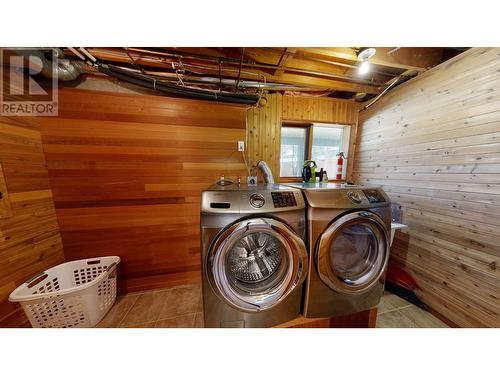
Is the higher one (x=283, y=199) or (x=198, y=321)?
(x=283, y=199)

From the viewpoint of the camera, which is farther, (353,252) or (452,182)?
(452,182)

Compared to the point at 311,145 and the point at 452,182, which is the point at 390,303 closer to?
the point at 452,182

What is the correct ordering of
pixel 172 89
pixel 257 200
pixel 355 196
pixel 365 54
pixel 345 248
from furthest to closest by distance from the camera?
pixel 172 89 → pixel 365 54 → pixel 345 248 → pixel 355 196 → pixel 257 200

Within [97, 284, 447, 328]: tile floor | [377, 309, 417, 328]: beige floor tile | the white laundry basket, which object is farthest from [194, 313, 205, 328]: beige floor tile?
[377, 309, 417, 328]: beige floor tile

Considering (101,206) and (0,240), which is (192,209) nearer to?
(101,206)

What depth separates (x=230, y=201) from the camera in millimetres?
877

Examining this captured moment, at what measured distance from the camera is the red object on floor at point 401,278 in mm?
1545

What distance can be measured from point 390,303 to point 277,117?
2.43 meters

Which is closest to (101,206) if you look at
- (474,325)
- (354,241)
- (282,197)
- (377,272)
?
(282,197)

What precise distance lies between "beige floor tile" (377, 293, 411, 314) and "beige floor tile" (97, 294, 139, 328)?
2414 mm

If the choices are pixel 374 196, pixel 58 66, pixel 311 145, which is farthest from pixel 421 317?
pixel 58 66

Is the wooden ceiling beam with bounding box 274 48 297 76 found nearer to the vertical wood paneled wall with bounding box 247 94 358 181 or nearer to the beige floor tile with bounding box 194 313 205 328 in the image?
the vertical wood paneled wall with bounding box 247 94 358 181

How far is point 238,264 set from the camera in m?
1.06
